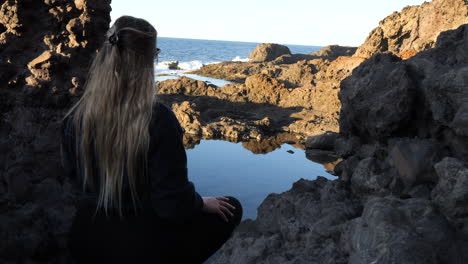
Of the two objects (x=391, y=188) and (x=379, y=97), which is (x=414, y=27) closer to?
(x=379, y=97)

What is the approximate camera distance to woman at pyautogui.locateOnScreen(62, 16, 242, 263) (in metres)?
1.62

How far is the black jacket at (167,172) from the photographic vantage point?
1615 mm

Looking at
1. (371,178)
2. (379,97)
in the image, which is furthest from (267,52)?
(371,178)

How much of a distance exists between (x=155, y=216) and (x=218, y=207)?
0.38 meters

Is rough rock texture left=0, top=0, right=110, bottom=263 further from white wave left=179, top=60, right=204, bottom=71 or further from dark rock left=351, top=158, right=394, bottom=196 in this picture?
white wave left=179, top=60, right=204, bottom=71

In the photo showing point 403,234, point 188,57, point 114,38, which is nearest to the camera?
point 114,38

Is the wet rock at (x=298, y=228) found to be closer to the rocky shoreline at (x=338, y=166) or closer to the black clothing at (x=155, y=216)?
the rocky shoreline at (x=338, y=166)

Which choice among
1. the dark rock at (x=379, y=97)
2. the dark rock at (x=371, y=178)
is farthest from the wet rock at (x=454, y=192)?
the dark rock at (x=379, y=97)

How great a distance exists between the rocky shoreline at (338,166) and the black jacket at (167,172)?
129cm

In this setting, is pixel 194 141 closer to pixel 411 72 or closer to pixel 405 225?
pixel 411 72

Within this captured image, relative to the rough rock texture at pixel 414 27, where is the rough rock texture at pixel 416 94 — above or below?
below

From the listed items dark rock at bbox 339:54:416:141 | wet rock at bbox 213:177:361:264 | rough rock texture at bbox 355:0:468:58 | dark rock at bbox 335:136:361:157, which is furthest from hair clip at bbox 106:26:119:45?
rough rock texture at bbox 355:0:468:58

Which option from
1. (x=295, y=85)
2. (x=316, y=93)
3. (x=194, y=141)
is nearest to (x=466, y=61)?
(x=194, y=141)

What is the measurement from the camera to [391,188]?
3775 mm
